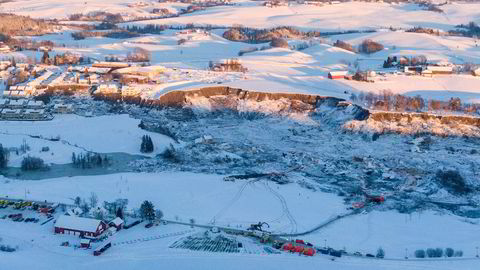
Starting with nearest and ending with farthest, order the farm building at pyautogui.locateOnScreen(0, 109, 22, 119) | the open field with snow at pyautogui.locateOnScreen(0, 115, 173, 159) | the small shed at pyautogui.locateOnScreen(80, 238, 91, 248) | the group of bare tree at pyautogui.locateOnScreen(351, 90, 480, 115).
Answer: the small shed at pyautogui.locateOnScreen(80, 238, 91, 248) < the open field with snow at pyautogui.locateOnScreen(0, 115, 173, 159) < the farm building at pyautogui.locateOnScreen(0, 109, 22, 119) < the group of bare tree at pyautogui.locateOnScreen(351, 90, 480, 115)

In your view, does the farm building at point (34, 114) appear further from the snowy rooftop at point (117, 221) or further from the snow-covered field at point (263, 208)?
the snowy rooftop at point (117, 221)

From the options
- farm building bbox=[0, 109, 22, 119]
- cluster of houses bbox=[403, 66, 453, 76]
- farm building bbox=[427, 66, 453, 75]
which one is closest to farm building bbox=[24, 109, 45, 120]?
farm building bbox=[0, 109, 22, 119]

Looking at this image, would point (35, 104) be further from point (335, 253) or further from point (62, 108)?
point (335, 253)

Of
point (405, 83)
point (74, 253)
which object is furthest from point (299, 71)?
point (74, 253)

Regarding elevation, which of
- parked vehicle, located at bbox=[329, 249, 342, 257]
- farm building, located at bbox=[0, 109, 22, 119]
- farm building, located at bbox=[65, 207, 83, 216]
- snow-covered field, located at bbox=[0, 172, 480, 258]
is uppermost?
farm building, located at bbox=[0, 109, 22, 119]

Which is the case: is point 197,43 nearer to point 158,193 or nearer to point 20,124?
point 20,124

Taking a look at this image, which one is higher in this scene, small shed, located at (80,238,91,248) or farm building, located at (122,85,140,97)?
farm building, located at (122,85,140,97)

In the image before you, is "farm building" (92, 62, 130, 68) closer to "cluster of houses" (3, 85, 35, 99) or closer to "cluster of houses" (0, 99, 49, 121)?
"cluster of houses" (3, 85, 35, 99)

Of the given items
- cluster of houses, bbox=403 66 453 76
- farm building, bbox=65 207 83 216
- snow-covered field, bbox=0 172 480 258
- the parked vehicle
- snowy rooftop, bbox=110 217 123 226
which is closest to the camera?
the parked vehicle
